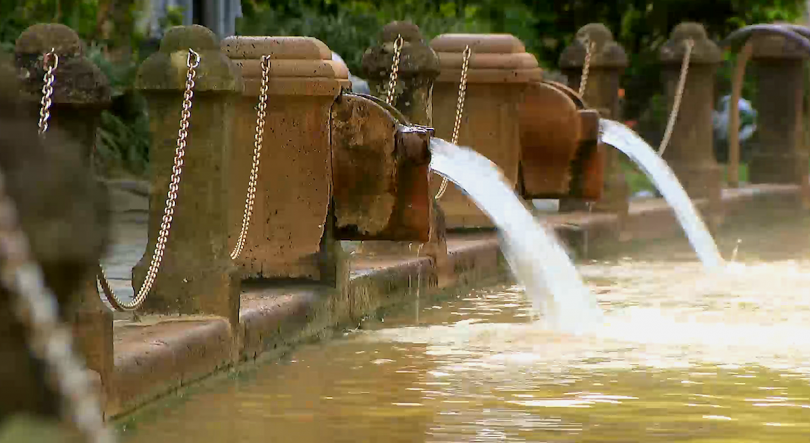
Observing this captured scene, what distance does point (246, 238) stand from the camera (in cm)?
846

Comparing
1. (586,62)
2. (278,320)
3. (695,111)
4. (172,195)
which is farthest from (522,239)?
(695,111)

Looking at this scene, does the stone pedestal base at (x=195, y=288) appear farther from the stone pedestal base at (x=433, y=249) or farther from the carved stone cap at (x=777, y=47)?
the carved stone cap at (x=777, y=47)

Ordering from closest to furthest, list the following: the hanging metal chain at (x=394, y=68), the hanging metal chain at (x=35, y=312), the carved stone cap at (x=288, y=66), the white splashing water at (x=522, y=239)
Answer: the hanging metal chain at (x=35, y=312) → the carved stone cap at (x=288, y=66) → the white splashing water at (x=522, y=239) → the hanging metal chain at (x=394, y=68)

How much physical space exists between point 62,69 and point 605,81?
28.0 feet

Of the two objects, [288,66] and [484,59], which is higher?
[484,59]

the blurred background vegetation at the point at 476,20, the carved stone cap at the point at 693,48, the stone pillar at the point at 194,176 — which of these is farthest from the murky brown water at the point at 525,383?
the blurred background vegetation at the point at 476,20

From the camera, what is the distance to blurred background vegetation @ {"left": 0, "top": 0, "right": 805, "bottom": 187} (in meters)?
16.7

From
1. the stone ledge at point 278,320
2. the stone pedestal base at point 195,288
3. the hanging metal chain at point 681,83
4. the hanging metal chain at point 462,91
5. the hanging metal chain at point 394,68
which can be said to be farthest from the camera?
the hanging metal chain at point 681,83

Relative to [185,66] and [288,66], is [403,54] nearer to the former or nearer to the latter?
[288,66]

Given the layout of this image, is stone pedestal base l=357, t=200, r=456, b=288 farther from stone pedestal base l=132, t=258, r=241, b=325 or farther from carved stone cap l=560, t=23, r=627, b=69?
carved stone cap l=560, t=23, r=627, b=69

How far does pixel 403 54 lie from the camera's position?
32.2 feet

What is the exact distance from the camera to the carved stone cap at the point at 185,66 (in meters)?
6.85

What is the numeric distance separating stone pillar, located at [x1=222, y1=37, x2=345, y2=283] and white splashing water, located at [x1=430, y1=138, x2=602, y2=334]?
0.94 m

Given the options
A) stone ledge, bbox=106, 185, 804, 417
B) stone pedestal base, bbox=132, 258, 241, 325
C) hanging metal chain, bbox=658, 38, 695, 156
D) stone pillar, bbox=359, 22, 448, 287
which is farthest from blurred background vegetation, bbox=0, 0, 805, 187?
stone pedestal base, bbox=132, 258, 241, 325
